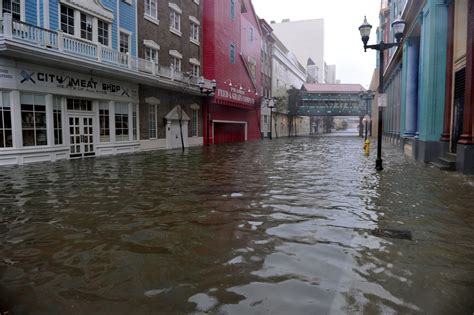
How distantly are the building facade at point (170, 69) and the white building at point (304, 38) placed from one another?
7475 centimetres

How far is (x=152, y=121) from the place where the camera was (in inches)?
939

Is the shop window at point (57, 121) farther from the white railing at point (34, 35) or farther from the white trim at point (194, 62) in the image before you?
the white trim at point (194, 62)

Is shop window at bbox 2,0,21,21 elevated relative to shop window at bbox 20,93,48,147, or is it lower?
elevated

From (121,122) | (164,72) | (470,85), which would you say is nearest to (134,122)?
(121,122)

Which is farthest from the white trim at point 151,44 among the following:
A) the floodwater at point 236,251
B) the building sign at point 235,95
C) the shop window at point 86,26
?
the floodwater at point 236,251

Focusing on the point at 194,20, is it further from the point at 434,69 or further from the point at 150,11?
the point at 434,69

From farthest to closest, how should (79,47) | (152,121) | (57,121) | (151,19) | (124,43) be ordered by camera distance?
(152,121), (151,19), (124,43), (57,121), (79,47)

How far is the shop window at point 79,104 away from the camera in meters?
17.6

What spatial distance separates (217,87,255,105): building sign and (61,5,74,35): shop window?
14451 mm

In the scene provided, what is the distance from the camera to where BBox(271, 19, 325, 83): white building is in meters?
98.8

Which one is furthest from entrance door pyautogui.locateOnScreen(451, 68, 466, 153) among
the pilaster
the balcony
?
the balcony

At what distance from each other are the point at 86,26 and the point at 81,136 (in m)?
5.32

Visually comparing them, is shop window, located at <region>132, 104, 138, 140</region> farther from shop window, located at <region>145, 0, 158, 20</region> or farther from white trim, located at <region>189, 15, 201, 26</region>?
white trim, located at <region>189, 15, 201, 26</region>

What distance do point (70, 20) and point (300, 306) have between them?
17.9 m
